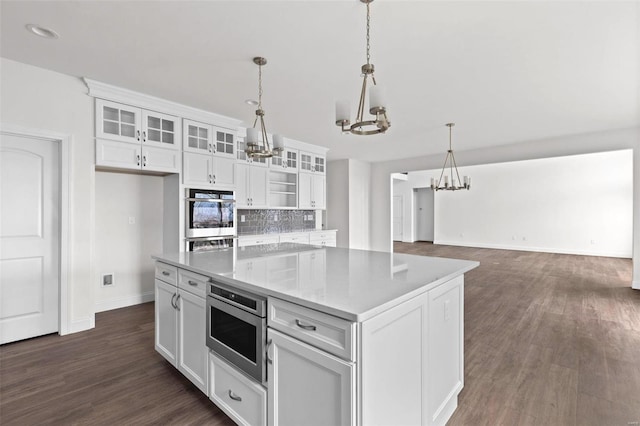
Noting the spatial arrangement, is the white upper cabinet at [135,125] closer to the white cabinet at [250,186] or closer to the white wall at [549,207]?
the white cabinet at [250,186]

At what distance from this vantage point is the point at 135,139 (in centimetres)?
347

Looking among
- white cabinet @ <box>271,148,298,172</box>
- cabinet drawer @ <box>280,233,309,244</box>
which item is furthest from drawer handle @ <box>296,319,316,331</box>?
white cabinet @ <box>271,148,298,172</box>

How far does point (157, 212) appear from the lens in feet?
13.9

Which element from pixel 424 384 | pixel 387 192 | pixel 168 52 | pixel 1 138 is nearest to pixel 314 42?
pixel 168 52

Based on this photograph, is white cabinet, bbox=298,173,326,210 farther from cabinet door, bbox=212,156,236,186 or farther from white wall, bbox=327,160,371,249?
cabinet door, bbox=212,156,236,186

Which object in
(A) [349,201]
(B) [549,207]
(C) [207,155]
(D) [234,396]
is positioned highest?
(C) [207,155]

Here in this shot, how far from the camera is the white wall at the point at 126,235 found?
3787mm

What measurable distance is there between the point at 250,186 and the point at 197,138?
1.15 m

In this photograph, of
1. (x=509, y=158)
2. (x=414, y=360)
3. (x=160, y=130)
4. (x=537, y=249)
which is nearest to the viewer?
(x=414, y=360)

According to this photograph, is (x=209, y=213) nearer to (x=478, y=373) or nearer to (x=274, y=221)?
(x=274, y=221)

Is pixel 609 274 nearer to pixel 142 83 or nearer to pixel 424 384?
pixel 424 384

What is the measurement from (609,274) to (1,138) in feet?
30.7

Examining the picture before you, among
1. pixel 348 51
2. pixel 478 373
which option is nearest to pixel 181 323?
pixel 478 373

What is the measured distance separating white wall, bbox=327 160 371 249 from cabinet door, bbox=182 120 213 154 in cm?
385
